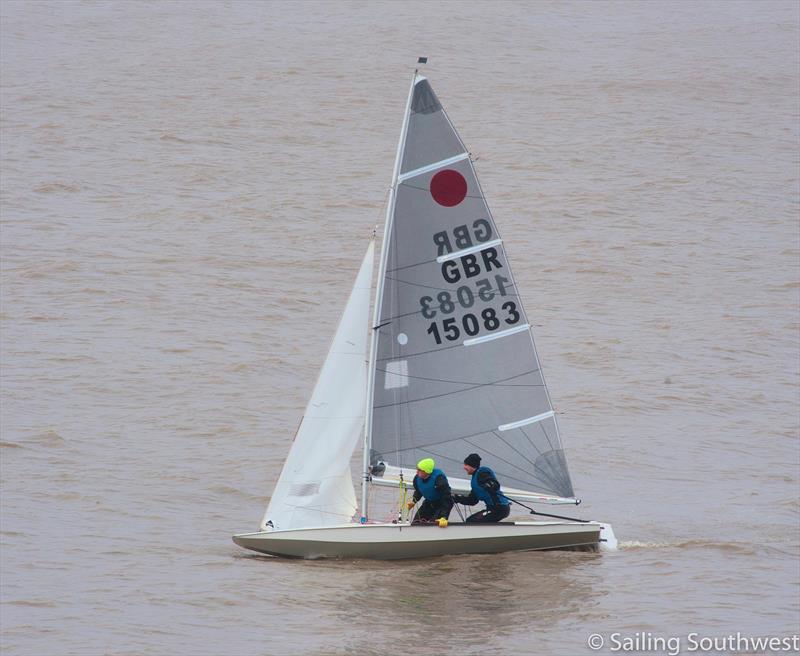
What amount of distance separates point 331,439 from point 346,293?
13.4 metres

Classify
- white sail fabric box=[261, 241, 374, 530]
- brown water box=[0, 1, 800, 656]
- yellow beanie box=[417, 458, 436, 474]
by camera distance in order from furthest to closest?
white sail fabric box=[261, 241, 374, 530]
yellow beanie box=[417, 458, 436, 474]
brown water box=[0, 1, 800, 656]

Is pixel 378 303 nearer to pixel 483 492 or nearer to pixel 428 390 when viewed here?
pixel 428 390

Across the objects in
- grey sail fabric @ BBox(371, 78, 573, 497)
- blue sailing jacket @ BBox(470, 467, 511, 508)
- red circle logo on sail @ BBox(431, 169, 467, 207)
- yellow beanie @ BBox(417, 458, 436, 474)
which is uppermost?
red circle logo on sail @ BBox(431, 169, 467, 207)

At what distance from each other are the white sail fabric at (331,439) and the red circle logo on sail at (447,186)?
103 centimetres

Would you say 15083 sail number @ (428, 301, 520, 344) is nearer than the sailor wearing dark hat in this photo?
No

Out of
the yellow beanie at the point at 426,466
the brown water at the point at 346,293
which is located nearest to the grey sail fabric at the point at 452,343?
the yellow beanie at the point at 426,466

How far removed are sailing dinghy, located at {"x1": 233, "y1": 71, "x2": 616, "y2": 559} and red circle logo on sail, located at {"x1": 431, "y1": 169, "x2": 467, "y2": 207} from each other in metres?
0.01

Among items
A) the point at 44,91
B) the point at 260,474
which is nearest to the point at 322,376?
the point at 260,474

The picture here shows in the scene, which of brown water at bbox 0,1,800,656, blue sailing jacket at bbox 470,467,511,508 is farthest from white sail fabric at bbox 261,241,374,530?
blue sailing jacket at bbox 470,467,511,508

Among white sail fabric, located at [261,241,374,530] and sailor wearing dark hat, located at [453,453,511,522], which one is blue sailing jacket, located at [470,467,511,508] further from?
white sail fabric, located at [261,241,374,530]

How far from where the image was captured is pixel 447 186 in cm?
1571

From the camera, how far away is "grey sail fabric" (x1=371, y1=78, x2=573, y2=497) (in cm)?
1573

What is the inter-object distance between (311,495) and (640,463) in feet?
24.1

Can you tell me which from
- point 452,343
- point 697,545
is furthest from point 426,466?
point 697,545
